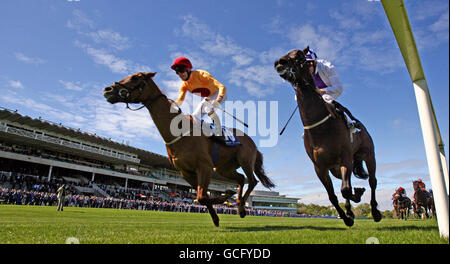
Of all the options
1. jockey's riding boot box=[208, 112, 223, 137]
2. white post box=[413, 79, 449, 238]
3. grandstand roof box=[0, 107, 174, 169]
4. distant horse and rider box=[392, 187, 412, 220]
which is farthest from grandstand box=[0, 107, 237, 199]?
white post box=[413, 79, 449, 238]

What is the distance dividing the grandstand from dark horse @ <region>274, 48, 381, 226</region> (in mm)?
41516

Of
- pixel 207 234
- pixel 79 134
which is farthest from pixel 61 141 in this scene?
pixel 207 234

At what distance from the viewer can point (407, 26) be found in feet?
7.91

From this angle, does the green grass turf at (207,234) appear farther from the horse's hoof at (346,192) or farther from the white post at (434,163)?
the horse's hoof at (346,192)

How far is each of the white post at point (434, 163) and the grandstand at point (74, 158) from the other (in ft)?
142

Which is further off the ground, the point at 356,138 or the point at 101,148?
the point at 101,148

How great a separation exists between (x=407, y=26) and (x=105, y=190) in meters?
47.8

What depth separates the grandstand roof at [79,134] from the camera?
132 feet

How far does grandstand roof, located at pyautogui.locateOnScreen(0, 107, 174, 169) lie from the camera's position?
4038 cm

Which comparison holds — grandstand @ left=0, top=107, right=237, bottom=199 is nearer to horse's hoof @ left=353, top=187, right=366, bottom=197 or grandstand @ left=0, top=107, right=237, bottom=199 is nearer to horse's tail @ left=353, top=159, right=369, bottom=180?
horse's tail @ left=353, top=159, right=369, bottom=180

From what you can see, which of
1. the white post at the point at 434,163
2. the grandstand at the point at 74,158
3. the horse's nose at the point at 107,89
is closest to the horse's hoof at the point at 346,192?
the white post at the point at 434,163

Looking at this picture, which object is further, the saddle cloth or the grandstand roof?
the grandstand roof

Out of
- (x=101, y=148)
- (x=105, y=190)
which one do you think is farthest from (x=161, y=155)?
(x=105, y=190)
